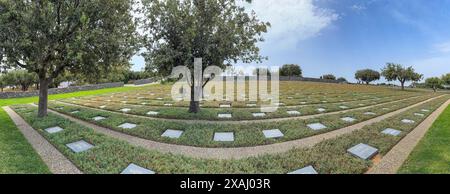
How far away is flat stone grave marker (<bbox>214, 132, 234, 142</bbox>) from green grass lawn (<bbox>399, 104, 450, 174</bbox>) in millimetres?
4862

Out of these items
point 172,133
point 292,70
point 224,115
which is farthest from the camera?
point 292,70

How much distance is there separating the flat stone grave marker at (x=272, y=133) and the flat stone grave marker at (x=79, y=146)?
5.88m

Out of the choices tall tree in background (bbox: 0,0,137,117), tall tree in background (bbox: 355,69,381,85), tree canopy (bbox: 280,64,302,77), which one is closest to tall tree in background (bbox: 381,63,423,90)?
tall tree in background (bbox: 355,69,381,85)

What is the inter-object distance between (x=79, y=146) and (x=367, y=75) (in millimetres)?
92387

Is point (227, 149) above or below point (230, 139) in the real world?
below

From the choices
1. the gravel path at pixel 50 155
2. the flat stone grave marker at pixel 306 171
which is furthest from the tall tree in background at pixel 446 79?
the gravel path at pixel 50 155

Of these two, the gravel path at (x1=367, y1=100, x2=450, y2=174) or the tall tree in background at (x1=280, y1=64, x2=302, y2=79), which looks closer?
the gravel path at (x1=367, y1=100, x2=450, y2=174)

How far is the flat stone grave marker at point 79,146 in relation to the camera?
287 inches

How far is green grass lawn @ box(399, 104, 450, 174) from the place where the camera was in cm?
565

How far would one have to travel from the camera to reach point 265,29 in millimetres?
12992

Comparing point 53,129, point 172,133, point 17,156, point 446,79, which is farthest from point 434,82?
point 17,156

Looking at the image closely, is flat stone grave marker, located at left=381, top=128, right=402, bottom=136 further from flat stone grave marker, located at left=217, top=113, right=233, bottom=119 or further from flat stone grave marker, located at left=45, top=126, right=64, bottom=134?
flat stone grave marker, located at left=45, top=126, right=64, bottom=134

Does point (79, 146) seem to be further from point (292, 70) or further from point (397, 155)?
point (292, 70)

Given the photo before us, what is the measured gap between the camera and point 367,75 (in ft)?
270
